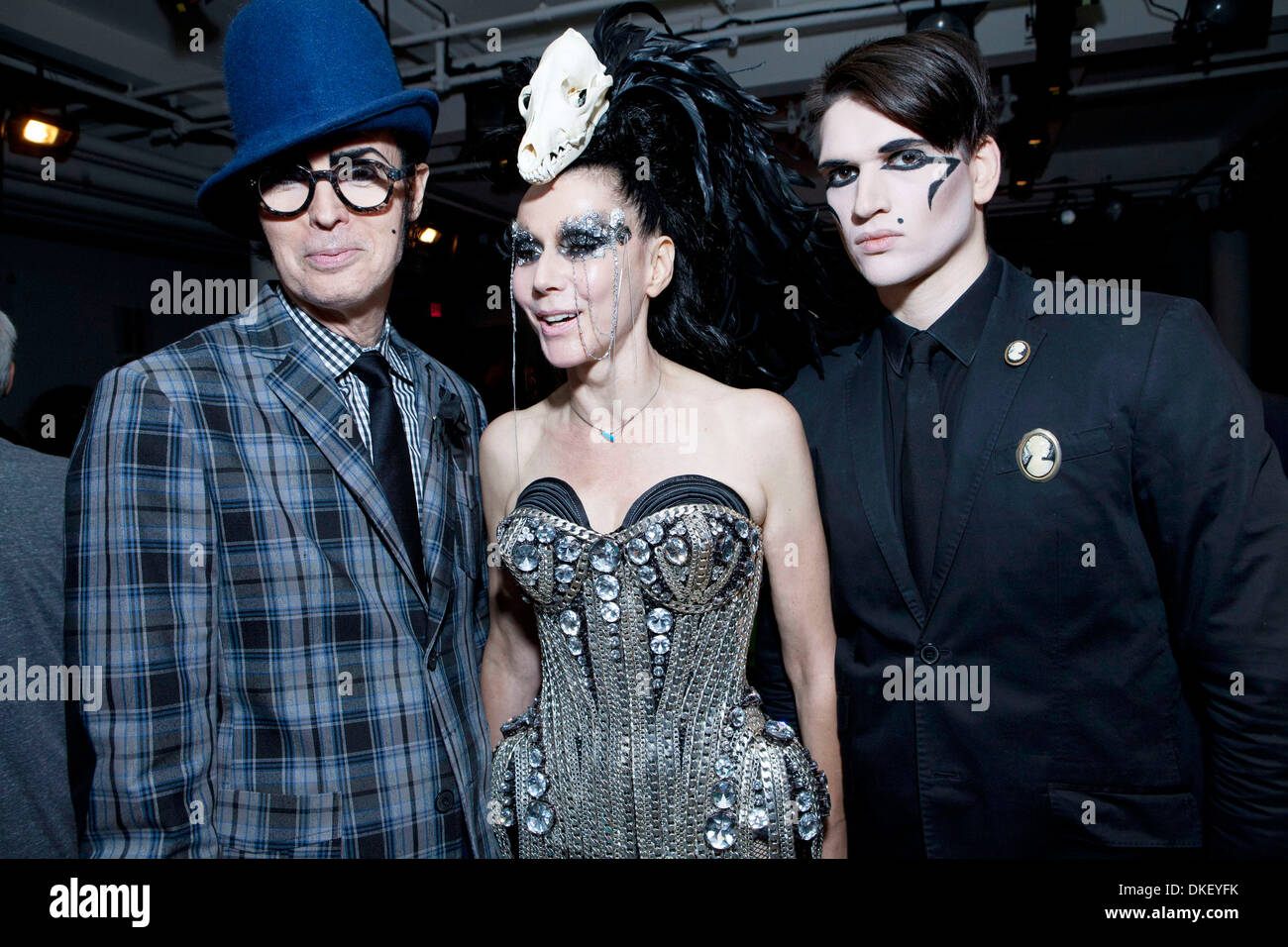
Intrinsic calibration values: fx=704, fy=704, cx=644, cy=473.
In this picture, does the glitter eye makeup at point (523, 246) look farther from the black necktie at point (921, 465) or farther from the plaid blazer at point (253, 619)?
the black necktie at point (921, 465)

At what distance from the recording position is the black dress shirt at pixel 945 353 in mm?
1271

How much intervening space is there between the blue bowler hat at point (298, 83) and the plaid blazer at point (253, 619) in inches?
11.4

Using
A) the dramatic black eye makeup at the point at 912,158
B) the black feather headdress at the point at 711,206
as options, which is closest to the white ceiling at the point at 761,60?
the black feather headdress at the point at 711,206

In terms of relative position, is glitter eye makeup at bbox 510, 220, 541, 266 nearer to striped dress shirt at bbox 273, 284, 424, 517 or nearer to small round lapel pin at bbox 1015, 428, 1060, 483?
striped dress shirt at bbox 273, 284, 424, 517

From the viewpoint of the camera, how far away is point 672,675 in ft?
4.24

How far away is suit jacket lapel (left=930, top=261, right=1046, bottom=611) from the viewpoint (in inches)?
Result: 48.6

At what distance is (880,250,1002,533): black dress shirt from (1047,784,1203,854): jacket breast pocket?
1.88 feet

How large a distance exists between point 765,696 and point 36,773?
1.46 metres

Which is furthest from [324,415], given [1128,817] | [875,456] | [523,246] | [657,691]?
[1128,817]

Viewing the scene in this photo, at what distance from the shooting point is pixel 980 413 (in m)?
1.24

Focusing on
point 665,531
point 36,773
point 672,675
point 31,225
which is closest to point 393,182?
point 665,531

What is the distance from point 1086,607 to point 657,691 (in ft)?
2.49

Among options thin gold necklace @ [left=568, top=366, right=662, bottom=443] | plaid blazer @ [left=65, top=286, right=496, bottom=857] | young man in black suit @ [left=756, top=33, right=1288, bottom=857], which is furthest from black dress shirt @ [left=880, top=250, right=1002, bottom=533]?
plaid blazer @ [left=65, top=286, right=496, bottom=857]

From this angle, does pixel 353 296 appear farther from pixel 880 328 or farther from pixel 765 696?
pixel 765 696
